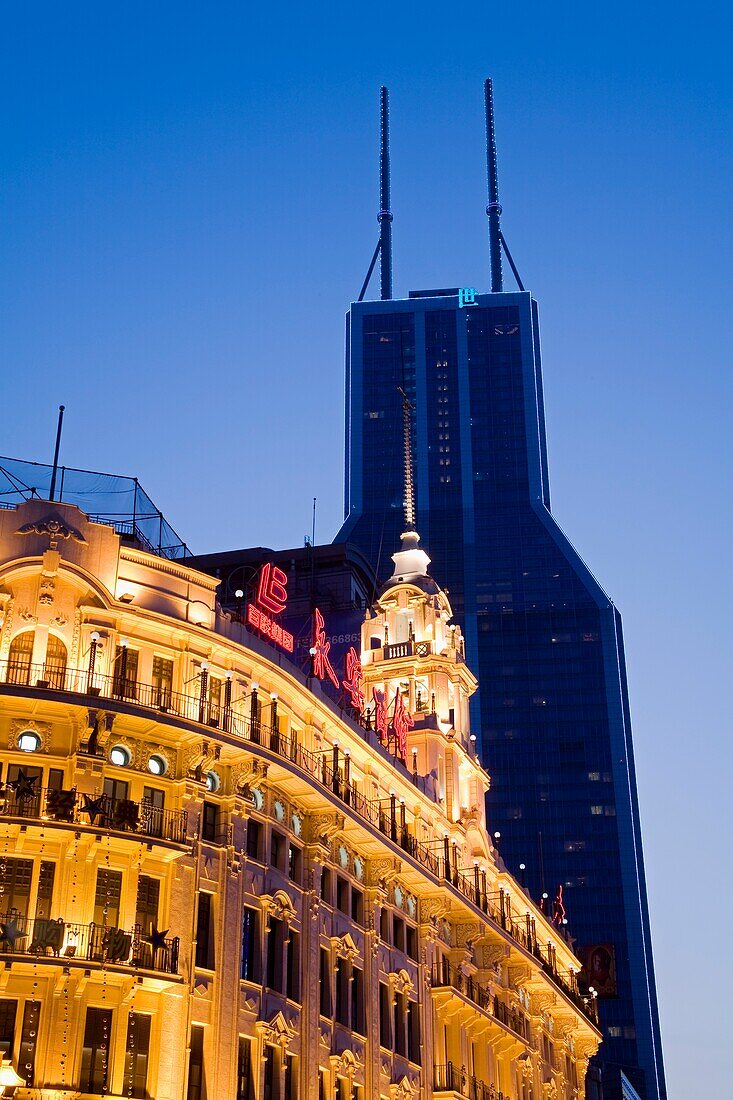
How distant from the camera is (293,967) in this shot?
216 feet

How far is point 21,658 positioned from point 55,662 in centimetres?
141

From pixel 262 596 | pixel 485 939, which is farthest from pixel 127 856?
pixel 485 939

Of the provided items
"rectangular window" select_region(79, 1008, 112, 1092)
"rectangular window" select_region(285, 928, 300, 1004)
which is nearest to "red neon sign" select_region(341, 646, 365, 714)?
"rectangular window" select_region(285, 928, 300, 1004)

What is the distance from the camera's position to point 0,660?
58.5 m

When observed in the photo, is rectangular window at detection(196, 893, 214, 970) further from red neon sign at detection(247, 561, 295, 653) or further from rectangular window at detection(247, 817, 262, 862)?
red neon sign at detection(247, 561, 295, 653)

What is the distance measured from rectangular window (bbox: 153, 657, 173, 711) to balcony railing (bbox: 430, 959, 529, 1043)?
29.4m

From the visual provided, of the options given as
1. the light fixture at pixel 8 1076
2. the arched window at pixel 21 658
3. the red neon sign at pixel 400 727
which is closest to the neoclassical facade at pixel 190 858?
the arched window at pixel 21 658

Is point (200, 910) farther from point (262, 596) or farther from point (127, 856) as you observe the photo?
point (262, 596)

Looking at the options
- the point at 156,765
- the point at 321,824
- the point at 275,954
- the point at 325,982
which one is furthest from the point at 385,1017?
the point at 156,765

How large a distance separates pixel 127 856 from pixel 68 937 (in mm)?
4283

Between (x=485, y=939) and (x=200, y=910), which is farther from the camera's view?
(x=485, y=939)

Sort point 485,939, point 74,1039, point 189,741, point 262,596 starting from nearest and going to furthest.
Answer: point 74,1039 → point 189,741 → point 262,596 → point 485,939

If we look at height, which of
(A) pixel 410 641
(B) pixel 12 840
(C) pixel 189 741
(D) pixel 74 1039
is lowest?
(D) pixel 74 1039

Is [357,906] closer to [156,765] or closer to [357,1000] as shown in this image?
[357,1000]
